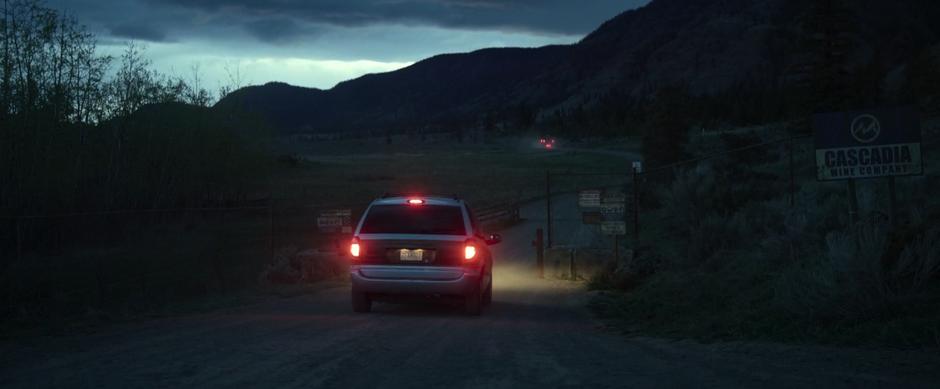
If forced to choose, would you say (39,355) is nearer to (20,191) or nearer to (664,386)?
(664,386)

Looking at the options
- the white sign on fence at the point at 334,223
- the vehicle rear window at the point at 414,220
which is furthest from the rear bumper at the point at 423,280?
the white sign on fence at the point at 334,223

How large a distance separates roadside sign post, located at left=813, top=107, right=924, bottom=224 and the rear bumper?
535cm

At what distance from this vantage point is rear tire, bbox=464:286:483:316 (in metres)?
13.2

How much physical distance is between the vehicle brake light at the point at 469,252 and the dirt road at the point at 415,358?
90 cm

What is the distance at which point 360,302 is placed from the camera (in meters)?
13.5

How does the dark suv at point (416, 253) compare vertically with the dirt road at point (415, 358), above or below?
above

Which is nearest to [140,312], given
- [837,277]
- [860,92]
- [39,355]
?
[39,355]

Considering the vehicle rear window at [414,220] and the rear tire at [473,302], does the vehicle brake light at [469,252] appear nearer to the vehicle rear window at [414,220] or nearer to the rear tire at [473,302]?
the vehicle rear window at [414,220]

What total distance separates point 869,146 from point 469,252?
229 inches

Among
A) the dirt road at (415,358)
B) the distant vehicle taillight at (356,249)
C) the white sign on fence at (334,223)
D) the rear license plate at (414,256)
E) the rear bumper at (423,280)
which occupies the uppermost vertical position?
the white sign on fence at (334,223)

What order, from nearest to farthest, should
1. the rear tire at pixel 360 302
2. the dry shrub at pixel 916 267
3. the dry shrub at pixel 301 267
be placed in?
1. the dry shrub at pixel 916 267
2. the rear tire at pixel 360 302
3. the dry shrub at pixel 301 267

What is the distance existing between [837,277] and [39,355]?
358 inches

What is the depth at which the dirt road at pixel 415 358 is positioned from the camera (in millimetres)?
7801

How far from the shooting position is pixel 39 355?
9.70 metres
